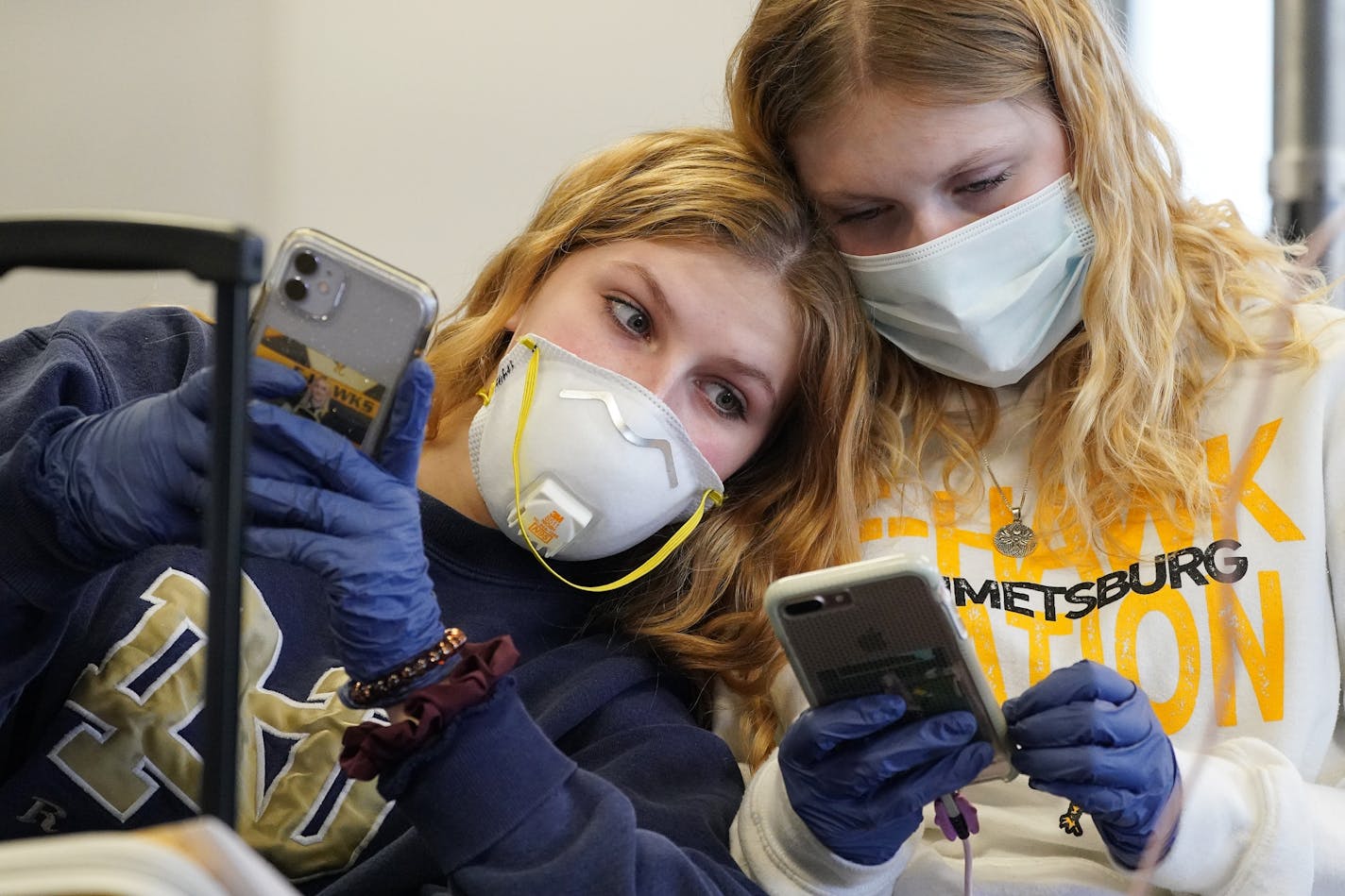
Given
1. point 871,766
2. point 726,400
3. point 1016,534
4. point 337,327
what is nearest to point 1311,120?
point 1016,534

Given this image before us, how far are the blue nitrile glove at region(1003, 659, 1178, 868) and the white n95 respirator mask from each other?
0.36 m

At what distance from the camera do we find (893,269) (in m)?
1.26

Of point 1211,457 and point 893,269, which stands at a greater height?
point 893,269

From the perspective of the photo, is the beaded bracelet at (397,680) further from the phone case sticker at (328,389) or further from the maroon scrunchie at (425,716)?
the phone case sticker at (328,389)

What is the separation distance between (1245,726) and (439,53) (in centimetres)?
142

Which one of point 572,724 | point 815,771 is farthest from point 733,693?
point 815,771

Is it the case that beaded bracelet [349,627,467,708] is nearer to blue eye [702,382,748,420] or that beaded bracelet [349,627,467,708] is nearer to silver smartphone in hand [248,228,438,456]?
silver smartphone in hand [248,228,438,456]

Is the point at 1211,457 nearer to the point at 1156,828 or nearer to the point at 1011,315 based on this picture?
the point at 1011,315

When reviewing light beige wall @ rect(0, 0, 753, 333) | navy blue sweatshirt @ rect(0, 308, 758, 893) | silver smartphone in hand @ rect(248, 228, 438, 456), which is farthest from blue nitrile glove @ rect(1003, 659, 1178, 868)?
light beige wall @ rect(0, 0, 753, 333)

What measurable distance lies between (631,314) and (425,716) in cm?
50

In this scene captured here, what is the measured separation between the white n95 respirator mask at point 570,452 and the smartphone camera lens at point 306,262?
1.13 feet

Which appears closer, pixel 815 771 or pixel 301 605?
pixel 815 771

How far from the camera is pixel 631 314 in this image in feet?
4.09

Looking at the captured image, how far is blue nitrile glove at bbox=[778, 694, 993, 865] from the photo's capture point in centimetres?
96
